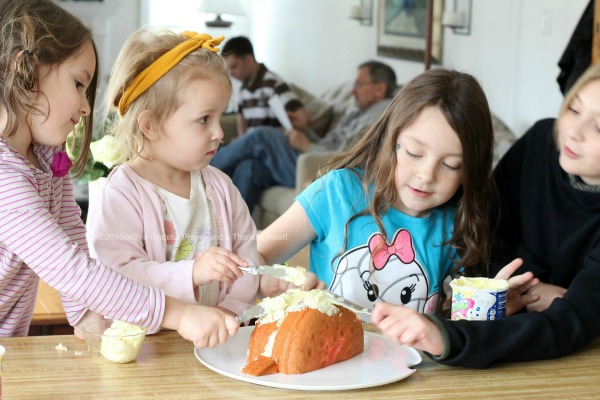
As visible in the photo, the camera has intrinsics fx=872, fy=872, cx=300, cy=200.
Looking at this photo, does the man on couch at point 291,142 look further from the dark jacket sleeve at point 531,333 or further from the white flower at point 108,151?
the dark jacket sleeve at point 531,333

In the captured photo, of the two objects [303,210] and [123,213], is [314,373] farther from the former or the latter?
[303,210]

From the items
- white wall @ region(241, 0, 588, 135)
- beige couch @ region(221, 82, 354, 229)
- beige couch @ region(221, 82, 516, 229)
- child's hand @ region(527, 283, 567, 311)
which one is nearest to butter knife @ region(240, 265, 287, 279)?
child's hand @ region(527, 283, 567, 311)

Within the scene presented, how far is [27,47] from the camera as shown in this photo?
4.21 feet

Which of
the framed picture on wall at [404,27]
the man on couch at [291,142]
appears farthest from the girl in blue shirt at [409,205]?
the framed picture on wall at [404,27]

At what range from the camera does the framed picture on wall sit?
17.1 feet

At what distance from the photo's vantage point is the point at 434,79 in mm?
1727

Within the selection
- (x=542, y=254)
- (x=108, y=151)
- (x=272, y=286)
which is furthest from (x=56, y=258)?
(x=542, y=254)

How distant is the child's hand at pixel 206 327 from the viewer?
1255 mm

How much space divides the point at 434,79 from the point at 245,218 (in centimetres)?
46

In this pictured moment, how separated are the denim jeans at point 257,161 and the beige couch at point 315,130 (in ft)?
0.19

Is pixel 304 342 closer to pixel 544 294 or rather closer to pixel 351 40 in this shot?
pixel 544 294

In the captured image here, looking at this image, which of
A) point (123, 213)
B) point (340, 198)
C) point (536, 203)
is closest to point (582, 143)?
point (536, 203)

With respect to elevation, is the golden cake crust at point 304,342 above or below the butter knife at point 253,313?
below

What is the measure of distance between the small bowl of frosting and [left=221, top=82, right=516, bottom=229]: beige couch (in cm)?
310
